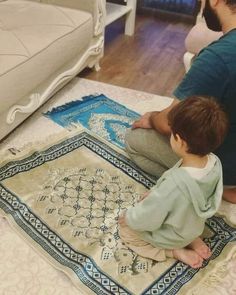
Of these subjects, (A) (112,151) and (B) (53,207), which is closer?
(B) (53,207)

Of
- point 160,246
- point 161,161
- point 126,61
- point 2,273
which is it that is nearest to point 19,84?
point 161,161

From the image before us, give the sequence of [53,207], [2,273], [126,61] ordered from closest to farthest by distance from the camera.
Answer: [2,273]
[53,207]
[126,61]

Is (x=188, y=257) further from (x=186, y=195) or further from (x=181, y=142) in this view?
(x=181, y=142)

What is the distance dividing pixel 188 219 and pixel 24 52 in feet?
3.41

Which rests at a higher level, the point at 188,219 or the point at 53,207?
the point at 188,219

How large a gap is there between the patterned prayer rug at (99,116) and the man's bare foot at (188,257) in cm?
70

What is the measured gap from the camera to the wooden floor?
8.30ft

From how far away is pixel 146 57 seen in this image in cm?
287

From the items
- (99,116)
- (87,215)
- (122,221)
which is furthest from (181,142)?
(99,116)

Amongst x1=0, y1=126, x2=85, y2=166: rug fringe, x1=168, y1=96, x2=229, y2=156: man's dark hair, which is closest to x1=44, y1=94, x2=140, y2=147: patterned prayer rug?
x1=0, y1=126, x2=85, y2=166: rug fringe

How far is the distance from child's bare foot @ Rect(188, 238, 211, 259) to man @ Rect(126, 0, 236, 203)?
0.30 metres

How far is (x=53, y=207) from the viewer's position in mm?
1521

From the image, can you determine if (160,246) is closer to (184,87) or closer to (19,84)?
(184,87)

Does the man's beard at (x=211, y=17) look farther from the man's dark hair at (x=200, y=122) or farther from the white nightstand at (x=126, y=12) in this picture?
the white nightstand at (x=126, y=12)
